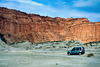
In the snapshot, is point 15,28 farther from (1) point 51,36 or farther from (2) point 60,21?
(2) point 60,21

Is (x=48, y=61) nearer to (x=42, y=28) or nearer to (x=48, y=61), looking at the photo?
(x=48, y=61)

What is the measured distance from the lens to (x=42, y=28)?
93.6 m

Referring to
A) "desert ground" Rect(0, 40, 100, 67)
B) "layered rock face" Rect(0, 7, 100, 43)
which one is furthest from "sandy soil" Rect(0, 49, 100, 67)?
"layered rock face" Rect(0, 7, 100, 43)

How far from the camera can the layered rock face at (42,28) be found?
273 feet

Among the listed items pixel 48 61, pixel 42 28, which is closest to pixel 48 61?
pixel 48 61

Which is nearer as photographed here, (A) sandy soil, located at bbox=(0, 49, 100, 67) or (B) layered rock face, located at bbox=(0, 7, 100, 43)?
(A) sandy soil, located at bbox=(0, 49, 100, 67)

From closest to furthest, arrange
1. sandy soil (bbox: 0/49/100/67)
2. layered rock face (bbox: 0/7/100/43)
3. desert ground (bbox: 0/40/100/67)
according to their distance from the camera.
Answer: sandy soil (bbox: 0/49/100/67), desert ground (bbox: 0/40/100/67), layered rock face (bbox: 0/7/100/43)

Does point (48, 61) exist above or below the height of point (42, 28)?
below

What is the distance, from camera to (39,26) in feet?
306

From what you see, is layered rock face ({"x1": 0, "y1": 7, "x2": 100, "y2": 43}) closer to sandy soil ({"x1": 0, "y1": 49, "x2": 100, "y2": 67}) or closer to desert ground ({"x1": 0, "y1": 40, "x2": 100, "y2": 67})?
desert ground ({"x1": 0, "y1": 40, "x2": 100, "y2": 67})

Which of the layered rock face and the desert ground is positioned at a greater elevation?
the layered rock face

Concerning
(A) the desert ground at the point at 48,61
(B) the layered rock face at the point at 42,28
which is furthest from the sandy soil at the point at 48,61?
(B) the layered rock face at the point at 42,28

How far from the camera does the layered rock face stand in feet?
273

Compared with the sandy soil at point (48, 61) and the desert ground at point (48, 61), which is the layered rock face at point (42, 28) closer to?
the desert ground at point (48, 61)
